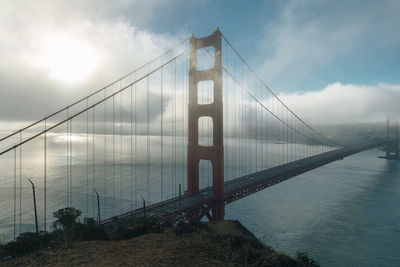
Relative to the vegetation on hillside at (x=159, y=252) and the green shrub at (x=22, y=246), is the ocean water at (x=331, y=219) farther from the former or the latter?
the green shrub at (x=22, y=246)

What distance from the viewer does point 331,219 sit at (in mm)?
37969

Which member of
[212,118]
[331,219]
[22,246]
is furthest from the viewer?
[331,219]

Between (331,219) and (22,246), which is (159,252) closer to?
(22,246)

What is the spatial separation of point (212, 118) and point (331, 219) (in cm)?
2942

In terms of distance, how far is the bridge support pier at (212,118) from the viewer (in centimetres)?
2552

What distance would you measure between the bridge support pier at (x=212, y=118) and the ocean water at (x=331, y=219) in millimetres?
11241

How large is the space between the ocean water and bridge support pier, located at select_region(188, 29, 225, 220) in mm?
11241

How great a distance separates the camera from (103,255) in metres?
8.31

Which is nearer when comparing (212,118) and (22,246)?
(22,246)

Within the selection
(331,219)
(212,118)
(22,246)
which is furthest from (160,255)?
(331,219)

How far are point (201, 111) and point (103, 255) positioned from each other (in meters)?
20.6

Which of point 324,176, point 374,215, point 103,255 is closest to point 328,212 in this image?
point 374,215

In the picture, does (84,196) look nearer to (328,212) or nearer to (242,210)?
(242,210)

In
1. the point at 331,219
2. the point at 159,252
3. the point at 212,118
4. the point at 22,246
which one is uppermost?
the point at 212,118
